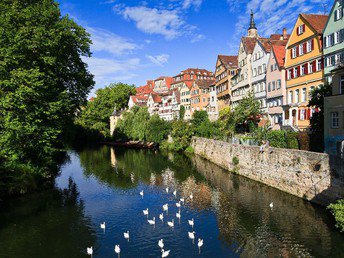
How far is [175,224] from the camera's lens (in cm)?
2216

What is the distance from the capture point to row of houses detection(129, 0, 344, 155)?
101 feet

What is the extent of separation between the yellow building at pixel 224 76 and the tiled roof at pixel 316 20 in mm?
22236

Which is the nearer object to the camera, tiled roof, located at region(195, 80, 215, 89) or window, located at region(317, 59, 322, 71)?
window, located at region(317, 59, 322, 71)

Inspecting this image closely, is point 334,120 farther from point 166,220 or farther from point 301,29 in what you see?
point 301,29

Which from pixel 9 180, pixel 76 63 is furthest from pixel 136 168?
pixel 9 180

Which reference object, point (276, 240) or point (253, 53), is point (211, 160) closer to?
point (253, 53)

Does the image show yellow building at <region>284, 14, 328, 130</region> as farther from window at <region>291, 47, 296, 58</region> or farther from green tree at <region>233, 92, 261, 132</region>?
green tree at <region>233, 92, 261, 132</region>

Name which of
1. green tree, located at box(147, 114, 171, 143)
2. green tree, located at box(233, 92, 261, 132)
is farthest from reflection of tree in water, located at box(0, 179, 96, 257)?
green tree, located at box(147, 114, 171, 143)

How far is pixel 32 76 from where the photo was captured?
85.0 feet

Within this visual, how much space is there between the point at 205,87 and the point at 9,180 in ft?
176

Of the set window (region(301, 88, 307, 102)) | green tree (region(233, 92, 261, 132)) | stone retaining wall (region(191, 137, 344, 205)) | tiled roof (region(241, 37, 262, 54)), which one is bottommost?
stone retaining wall (region(191, 137, 344, 205))

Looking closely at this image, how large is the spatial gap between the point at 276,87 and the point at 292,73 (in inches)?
145

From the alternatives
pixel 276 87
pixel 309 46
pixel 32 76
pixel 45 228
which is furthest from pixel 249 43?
pixel 45 228

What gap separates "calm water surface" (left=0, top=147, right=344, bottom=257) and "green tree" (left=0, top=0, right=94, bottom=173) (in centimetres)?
522
